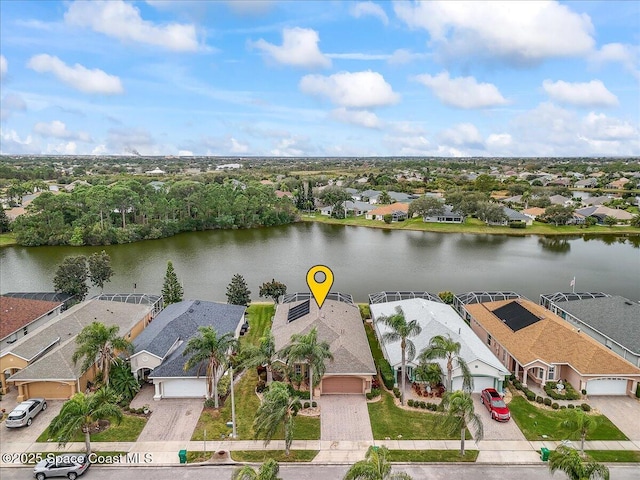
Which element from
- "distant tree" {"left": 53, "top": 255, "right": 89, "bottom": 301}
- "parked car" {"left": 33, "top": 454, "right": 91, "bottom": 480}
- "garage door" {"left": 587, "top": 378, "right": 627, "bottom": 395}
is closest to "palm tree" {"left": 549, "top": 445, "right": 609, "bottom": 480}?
"garage door" {"left": 587, "top": 378, "right": 627, "bottom": 395}

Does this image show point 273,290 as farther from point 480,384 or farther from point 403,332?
point 480,384

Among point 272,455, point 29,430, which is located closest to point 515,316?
point 272,455

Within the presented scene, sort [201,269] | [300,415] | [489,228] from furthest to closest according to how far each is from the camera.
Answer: [489,228]
[201,269]
[300,415]

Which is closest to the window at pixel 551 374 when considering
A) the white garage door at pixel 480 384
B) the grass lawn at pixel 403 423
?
the white garage door at pixel 480 384

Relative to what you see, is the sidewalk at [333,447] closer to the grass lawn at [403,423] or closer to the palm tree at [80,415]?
the grass lawn at [403,423]

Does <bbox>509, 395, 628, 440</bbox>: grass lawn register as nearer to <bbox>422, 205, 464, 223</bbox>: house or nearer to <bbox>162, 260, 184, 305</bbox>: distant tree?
<bbox>162, 260, 184, 305</bbox>: distant tree

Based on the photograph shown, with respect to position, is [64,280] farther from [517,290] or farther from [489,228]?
[489,228]

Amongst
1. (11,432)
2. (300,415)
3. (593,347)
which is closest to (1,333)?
(11,432)
